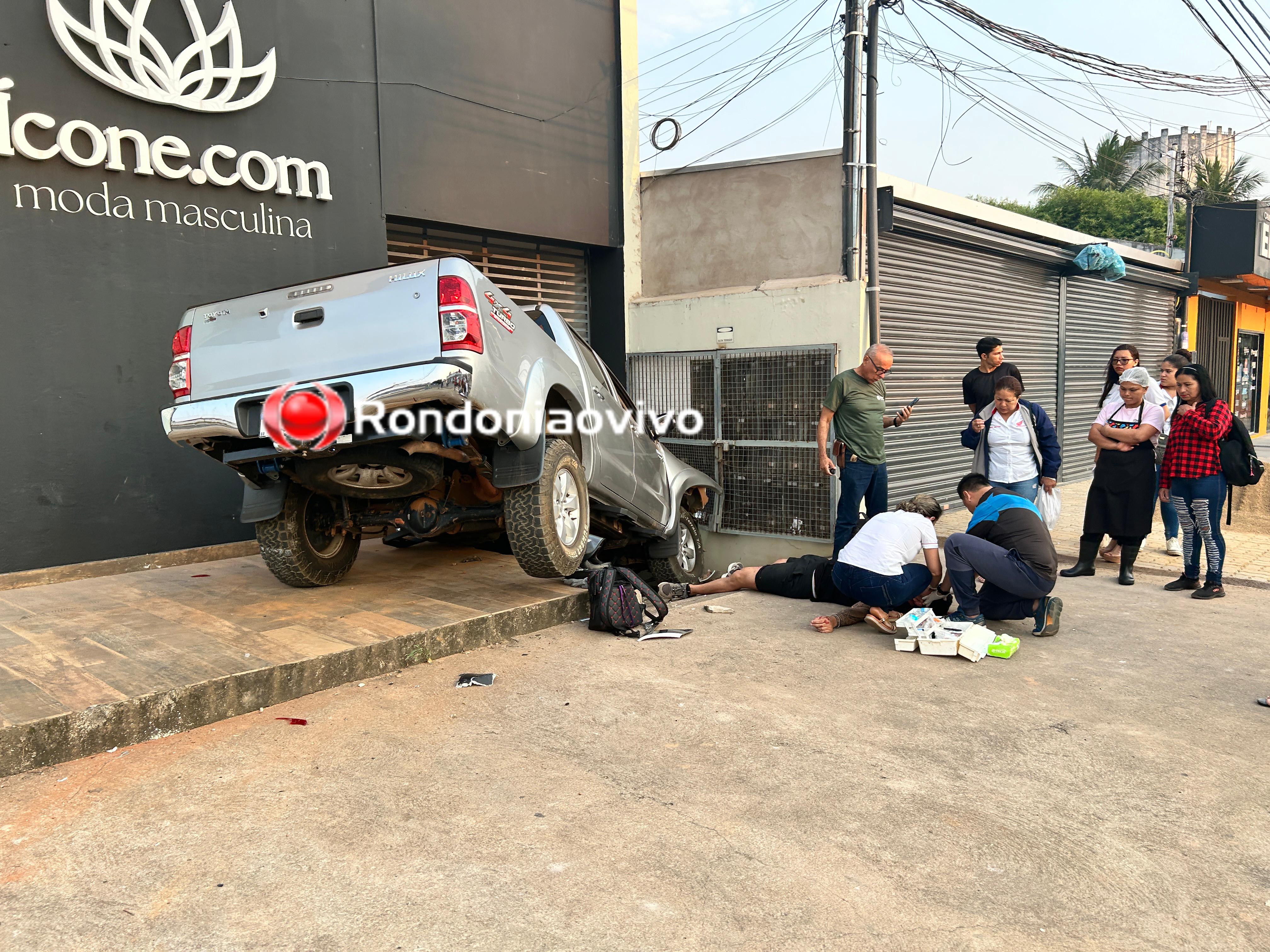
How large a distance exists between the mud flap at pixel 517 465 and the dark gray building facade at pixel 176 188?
1.67 metres

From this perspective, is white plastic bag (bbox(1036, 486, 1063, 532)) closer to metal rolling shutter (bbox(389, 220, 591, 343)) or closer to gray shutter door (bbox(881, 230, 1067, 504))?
gray shutter door (bbox(881, 230, 1067, 504))

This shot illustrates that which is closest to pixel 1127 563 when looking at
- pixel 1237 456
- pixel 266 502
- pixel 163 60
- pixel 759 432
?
pixel 1237 456

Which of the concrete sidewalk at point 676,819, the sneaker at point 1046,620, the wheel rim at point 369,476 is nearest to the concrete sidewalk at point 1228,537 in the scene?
the sneaker at point 1046,620

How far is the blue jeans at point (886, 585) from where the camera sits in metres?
5.73

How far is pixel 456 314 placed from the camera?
4.36 meters

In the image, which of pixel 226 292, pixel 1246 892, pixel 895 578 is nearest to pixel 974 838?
pixel 1246 892

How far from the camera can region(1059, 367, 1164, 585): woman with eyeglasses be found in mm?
7184

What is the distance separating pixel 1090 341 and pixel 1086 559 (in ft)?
26.5

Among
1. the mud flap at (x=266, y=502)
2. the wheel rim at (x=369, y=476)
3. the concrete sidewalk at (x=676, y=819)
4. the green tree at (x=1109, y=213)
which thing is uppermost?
the green tree at (x=1109, y=213)

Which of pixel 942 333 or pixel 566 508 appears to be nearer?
pixel 566 508

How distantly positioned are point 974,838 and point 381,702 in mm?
2766

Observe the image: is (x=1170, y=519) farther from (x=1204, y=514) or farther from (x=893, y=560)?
(x=893, y=560)

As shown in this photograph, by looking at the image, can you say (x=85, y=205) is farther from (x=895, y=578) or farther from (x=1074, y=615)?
(x=1074, y=615)

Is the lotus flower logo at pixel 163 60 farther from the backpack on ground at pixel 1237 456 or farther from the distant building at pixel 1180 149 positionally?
the distant building at pixel 1180 149
